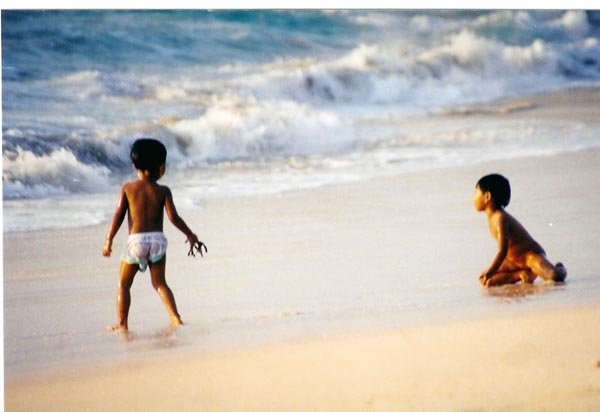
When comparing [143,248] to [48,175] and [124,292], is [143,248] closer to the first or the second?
[124,292]

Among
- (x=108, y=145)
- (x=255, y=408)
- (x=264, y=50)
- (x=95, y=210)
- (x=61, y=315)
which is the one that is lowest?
(x=255, y=408)

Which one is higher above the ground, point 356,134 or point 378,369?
point 356,134

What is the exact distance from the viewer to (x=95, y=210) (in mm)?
3568

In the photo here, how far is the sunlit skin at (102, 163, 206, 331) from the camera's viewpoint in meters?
3.30

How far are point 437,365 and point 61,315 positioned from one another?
1237 mm

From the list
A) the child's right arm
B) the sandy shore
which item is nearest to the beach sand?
the sandy shore

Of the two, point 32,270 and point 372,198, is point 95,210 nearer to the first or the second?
point 32,270

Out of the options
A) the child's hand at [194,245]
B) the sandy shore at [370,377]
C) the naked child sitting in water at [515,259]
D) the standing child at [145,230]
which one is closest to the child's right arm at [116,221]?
the standing child at [145,230]

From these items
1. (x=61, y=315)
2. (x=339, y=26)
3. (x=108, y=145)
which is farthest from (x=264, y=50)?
(x=61, y=315)

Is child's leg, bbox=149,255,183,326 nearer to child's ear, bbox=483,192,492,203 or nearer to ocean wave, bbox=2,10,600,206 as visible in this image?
ocean wave, bbox=2,10,600,206

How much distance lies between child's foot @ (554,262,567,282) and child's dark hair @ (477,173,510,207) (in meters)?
0.31

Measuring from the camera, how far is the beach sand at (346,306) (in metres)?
3.03

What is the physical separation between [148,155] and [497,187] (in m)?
1.29

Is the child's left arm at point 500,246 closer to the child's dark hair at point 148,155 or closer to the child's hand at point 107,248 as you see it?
the child's dark hair at point 148,155
